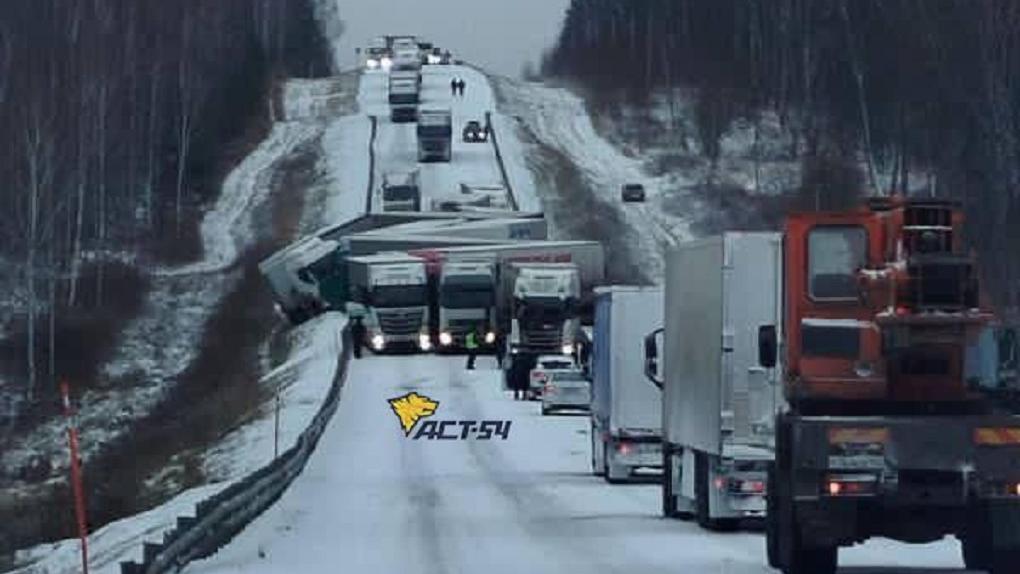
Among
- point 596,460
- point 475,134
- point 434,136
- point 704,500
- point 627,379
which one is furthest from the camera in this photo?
point 475,134

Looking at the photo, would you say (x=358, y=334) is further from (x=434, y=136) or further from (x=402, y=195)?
(x=434, y=136)

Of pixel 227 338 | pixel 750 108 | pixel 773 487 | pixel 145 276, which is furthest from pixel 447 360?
pixel 750 108

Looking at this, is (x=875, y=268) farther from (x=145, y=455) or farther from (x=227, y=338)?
(x=227, y=338)

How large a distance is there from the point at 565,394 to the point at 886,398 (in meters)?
38.9

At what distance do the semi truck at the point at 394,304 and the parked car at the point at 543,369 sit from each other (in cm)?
798

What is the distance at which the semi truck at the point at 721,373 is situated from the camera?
25.9 m

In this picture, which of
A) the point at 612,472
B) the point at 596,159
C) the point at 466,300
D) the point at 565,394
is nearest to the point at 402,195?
the point at 596,159

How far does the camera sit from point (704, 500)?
92.9 ft

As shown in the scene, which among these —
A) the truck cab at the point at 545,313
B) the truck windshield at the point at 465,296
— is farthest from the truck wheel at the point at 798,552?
the truck windshield at the point at 465,296

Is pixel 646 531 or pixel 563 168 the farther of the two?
pixel 563 168

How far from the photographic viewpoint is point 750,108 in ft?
433

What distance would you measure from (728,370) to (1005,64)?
44.2m

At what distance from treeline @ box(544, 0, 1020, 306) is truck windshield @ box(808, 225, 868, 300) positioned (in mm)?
34836

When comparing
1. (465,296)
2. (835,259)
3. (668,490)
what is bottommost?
(465,296)
